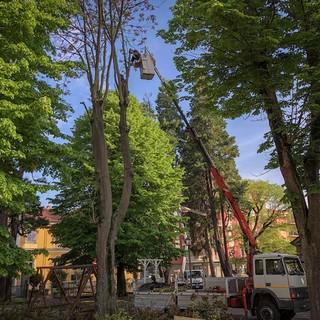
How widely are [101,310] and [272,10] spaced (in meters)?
9.60

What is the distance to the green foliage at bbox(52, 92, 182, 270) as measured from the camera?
855 inches

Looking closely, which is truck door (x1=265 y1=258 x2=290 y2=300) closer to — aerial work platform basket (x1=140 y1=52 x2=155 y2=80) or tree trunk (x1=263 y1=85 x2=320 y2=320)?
tree trunk (x1=263 y1=85 x2=320 y2=320)

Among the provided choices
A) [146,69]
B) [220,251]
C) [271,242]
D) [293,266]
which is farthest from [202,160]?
[146,69]

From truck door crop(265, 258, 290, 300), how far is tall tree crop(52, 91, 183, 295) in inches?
364

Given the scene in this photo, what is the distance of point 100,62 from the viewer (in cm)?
1343

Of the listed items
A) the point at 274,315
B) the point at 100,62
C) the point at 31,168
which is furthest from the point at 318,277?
the point at 100,62

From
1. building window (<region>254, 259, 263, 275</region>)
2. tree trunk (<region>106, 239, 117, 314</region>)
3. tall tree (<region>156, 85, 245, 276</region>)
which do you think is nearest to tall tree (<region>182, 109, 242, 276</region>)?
tall tree (<region>156, 85, 245, 276</region>)

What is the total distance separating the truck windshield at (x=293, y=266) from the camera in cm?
1337

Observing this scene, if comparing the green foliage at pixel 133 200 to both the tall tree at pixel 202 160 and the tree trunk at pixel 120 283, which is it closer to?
the tree trunk at pixel 120 283

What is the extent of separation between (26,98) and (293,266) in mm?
11334

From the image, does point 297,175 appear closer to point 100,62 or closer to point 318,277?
point 318,277

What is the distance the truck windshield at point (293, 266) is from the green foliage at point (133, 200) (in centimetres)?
979

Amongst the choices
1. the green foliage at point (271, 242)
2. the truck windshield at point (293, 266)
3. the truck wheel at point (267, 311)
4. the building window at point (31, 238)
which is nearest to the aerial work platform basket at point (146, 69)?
the truck windshield at point (293, 266)

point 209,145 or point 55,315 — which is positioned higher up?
point 209,145
